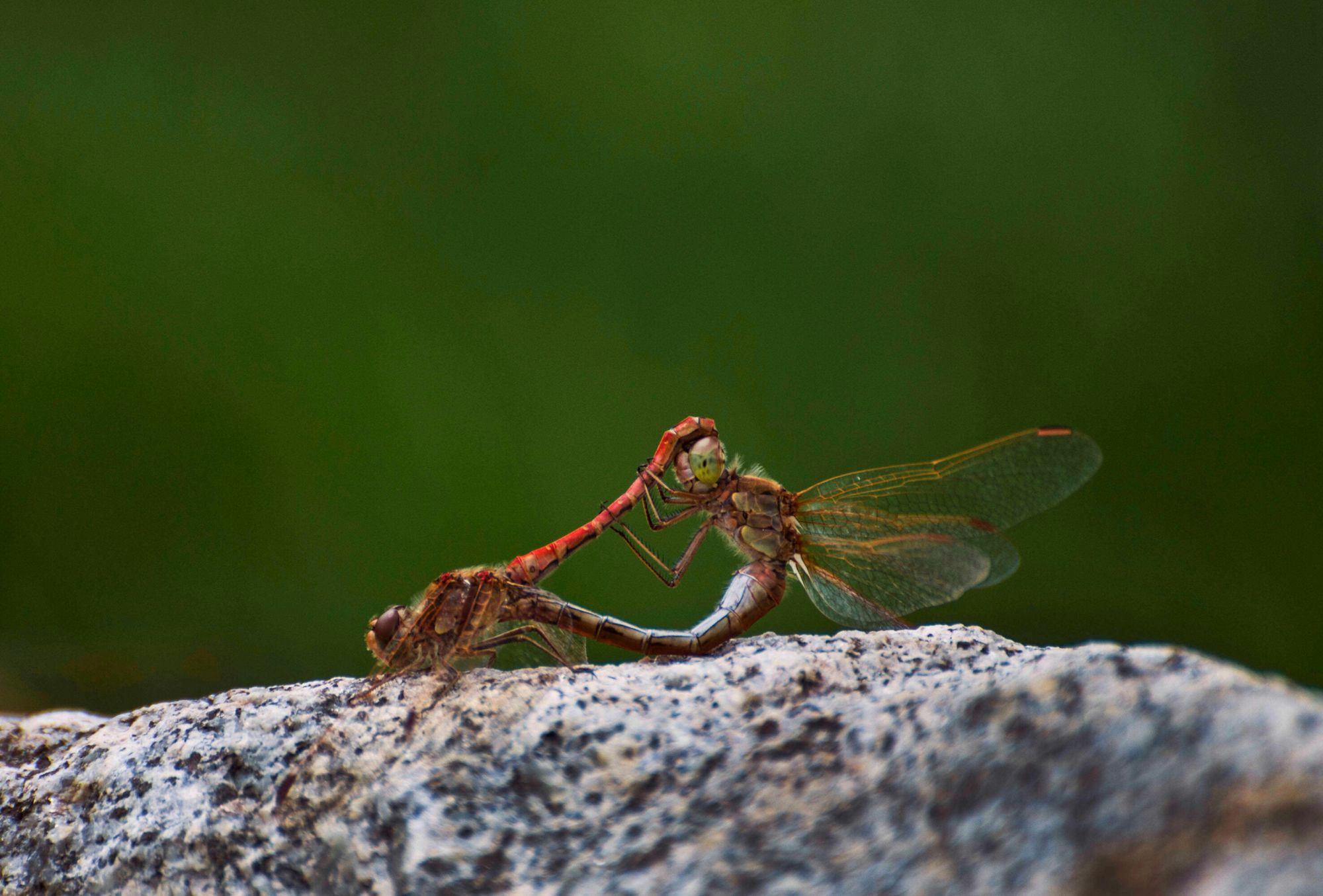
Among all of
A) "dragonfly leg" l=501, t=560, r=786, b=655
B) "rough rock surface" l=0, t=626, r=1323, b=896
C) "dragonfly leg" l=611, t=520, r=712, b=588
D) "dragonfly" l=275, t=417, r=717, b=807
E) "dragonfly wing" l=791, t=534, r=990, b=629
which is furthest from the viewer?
"dragonfly wing" l=791, t=534, r=990, b=629

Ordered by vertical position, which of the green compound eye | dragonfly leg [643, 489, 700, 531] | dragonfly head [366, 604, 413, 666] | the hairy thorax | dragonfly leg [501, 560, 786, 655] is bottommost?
dragonfly leg [501, 560, 786, 655]

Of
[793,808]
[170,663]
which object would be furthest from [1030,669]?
[170,663]

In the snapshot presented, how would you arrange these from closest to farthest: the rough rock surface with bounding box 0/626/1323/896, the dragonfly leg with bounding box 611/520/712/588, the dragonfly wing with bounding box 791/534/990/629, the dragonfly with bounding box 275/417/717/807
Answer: the rough rock surface with bounding box 0/626/1323/896 < the dragonfly with bounding box 275/417/717/807 < the dragonfly leg with bounding box 611/520/712/588 < the dragonfly wing with bounding box 791/534/990/629

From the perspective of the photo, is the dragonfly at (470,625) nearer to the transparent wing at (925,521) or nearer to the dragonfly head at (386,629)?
the dragonfly head at (386,629)

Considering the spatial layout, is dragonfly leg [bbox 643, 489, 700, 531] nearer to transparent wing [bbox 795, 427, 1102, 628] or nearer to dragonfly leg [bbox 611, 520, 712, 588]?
dragonfly leg [bbox 611, 520, 712, 588]

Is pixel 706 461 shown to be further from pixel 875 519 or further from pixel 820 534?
pixel 875 519

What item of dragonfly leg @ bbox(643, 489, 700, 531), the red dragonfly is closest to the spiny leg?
dragonfly leg @ bbox(643, 489, 700, 531)

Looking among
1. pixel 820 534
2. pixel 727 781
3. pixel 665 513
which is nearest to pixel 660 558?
pixel 665 513
